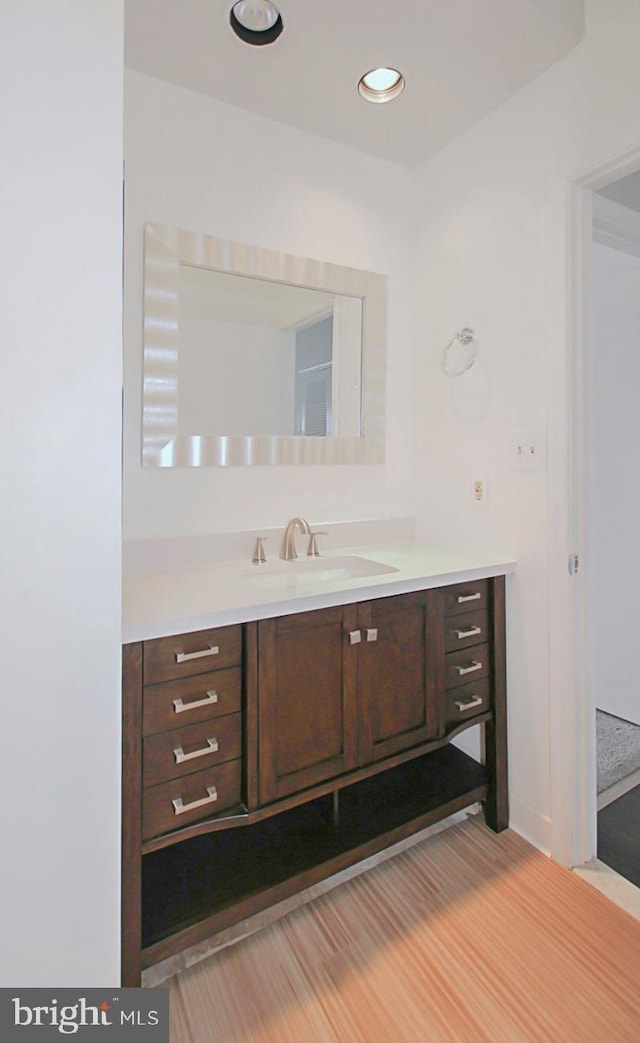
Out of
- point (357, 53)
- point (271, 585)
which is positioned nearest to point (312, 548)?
point (271, 585)

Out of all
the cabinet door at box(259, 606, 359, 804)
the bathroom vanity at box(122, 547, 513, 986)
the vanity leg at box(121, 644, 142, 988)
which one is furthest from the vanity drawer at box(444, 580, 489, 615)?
the vanity leg at box(121, 644, 142, 988)

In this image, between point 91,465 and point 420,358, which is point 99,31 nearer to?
point 91,465

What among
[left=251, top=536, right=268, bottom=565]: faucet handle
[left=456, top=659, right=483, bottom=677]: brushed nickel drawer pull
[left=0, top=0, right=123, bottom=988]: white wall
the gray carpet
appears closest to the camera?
[left=0, top=0, right=123, bottom=988]: white wall

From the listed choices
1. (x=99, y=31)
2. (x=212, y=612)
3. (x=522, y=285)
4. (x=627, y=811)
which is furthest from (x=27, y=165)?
(x=627, y=811)

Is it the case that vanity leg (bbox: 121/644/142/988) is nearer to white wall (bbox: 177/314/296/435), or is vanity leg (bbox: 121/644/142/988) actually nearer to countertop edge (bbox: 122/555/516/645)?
countertop edge (bbox: 122/555/516/645)

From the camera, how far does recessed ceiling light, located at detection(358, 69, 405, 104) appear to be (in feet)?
5.36

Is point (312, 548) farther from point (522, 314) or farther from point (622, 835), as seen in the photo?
point (622, 835)

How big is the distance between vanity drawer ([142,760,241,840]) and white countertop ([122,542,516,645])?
0.36 m

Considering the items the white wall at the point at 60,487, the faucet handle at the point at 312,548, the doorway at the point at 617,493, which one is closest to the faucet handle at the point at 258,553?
the faucet handle at the point at 312,548

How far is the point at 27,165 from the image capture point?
0.81m

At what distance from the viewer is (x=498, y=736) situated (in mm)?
1770

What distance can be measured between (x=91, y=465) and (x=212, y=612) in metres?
0.48

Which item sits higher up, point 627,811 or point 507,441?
point 507,441

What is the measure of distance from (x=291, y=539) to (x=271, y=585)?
40 centimetres
